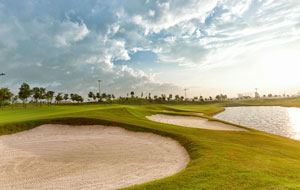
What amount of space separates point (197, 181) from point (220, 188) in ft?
3.04

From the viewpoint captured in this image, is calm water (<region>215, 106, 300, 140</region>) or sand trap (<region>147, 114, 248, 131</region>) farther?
A: calm water (<region>215, 106, 300, 140</region>)

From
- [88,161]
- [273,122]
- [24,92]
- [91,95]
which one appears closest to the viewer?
[88,161]

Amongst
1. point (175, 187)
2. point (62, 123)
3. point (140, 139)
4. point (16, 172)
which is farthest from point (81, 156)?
point (62, 123)

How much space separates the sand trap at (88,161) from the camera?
28.3 feet

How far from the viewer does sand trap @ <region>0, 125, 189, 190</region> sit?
8641mm

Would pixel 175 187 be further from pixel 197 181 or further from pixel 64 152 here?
pixel 64 152

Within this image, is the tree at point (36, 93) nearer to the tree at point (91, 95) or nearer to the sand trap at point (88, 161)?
the tree at point (91, 95)

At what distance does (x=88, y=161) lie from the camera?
1177 centimetres

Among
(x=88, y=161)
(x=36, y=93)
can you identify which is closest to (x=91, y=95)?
(x=36, y=93)

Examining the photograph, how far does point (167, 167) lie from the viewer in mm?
9961

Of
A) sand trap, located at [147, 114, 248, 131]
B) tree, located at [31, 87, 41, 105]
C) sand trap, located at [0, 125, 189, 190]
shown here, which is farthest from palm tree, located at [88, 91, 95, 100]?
sand trap, located at [0, 125, 189, 190]

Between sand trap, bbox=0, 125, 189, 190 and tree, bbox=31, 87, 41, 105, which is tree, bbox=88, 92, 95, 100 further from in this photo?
sand trap, bbox=0, 125, 189, 190

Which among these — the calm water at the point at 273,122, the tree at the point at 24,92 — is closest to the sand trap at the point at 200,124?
the calm water at the point at 273,122

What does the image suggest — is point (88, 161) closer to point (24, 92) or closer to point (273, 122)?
point (273, 122)
